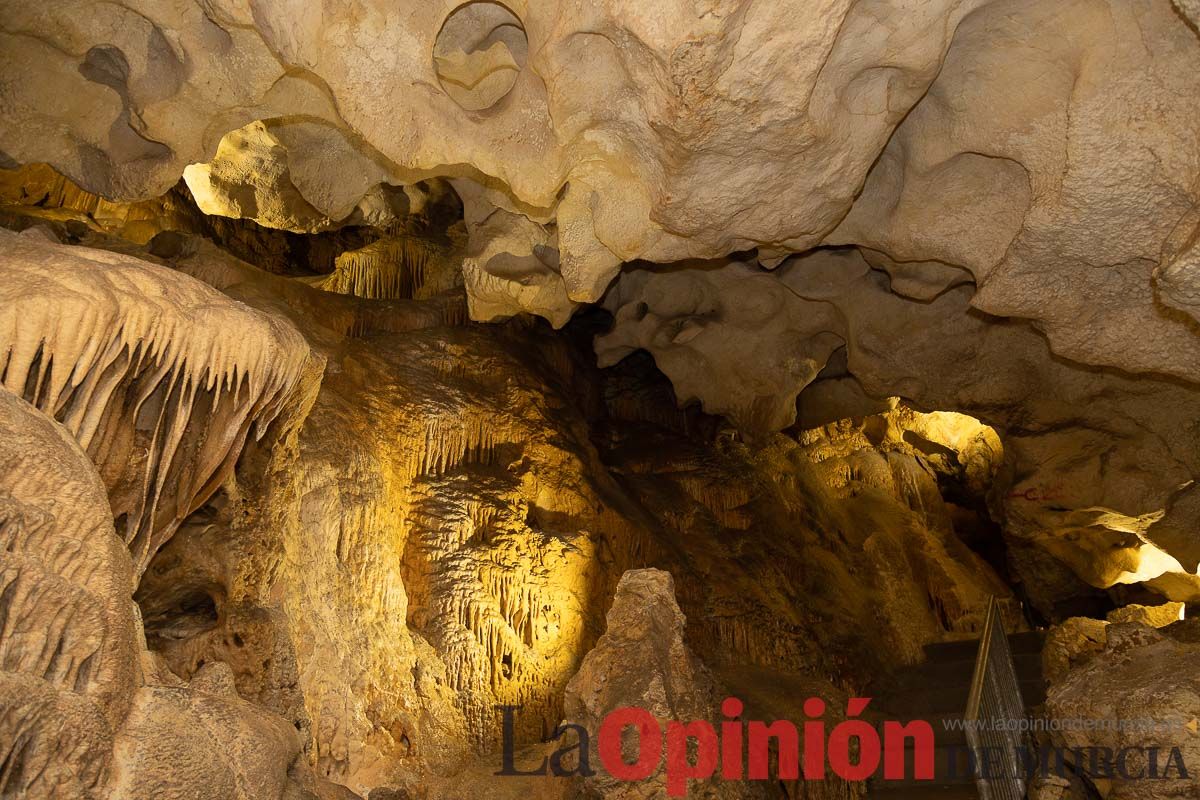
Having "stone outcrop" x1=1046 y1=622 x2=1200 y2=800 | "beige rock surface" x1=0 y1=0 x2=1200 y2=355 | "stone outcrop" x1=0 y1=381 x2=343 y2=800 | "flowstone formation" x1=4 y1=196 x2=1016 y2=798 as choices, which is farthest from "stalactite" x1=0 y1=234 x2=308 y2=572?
"stone outcrop" x1=1046 y1=622 x2=1200 y2=800

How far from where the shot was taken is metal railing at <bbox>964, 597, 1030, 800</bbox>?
4.50 metres

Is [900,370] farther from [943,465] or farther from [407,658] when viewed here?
[943,465]

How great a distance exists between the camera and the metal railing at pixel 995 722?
4.50 meters

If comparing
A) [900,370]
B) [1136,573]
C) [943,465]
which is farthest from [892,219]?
[943,465]

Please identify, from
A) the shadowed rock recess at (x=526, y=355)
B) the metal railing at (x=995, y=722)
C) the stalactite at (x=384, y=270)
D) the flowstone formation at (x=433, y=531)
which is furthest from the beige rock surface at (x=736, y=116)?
the stalactite at (x=384, y=270)

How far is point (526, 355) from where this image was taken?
1077cm

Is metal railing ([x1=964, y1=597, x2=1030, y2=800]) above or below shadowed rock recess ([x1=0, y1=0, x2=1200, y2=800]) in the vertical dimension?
below

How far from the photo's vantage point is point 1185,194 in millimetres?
4340

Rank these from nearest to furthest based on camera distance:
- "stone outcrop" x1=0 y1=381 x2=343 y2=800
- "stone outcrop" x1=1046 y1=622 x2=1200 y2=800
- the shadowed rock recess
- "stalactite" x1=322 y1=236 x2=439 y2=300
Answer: "stone outcrop" x1=0 y1=381 x2=343 y2=800 → the shadowed rock recess → "stone outcrop" x1=1046 y1=622 x2=1200 y2=800 → "stalactite" x1=322 y1=236 x2=439 y2=300

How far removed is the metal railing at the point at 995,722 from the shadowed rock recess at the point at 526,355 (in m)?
0.35

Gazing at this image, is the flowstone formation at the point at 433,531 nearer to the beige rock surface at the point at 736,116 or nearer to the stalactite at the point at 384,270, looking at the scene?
the beige rock surface at the point at 736,116

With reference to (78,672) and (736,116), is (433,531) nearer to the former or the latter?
(736,116)

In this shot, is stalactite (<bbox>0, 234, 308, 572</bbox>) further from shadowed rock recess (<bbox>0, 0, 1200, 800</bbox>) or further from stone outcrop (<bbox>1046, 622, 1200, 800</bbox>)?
stone outcrop (<bbox>1046, 622, 1200, 800</bbox>)

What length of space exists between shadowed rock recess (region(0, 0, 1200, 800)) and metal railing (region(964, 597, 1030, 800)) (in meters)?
0.35
